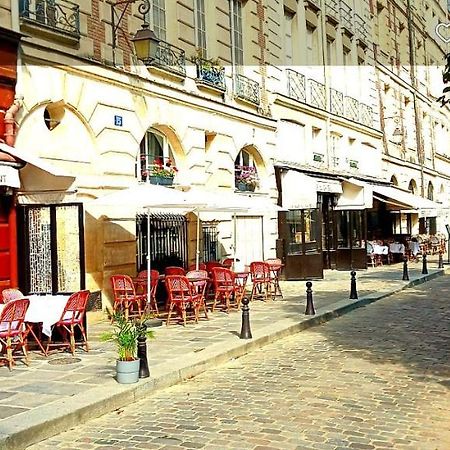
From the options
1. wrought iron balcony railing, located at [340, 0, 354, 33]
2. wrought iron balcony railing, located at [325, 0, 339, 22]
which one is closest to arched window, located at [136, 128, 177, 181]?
wrought iron balcony railing, located at [325, 0, 339, 22]

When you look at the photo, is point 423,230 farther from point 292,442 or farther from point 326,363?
point 292,442

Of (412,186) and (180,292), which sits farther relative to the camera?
(412,186)

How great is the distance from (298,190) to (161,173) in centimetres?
674

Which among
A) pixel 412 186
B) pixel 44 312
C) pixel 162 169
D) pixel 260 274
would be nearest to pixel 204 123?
pixel 162 169

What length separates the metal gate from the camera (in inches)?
579

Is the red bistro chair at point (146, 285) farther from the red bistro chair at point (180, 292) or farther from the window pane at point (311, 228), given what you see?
the window pane at point (311, 228)

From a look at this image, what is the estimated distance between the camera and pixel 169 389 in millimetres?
8062

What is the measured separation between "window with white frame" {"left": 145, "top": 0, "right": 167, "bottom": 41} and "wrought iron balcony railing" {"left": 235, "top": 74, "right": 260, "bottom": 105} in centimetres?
365

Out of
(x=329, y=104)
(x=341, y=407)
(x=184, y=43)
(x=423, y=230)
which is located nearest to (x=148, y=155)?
(x=184, y=43)

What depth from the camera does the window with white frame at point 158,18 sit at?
15.4 m

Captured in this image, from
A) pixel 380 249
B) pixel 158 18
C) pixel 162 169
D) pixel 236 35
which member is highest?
pixel 236 35

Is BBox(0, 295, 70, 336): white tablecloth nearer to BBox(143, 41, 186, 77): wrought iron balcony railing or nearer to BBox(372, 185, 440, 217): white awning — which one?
BBox(143, 41, 186, 77): wrought iron balcony railing

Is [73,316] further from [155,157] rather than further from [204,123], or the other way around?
[204,123]

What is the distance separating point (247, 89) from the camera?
64.4ft
